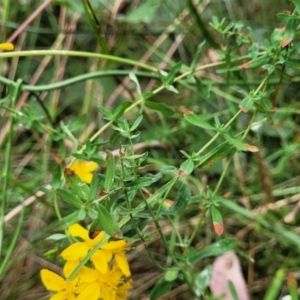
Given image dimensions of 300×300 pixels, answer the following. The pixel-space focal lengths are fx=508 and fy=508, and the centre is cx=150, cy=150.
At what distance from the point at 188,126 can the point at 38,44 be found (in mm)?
544

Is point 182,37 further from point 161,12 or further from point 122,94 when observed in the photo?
point 122,94

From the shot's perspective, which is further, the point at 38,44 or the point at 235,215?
the point at 38,44

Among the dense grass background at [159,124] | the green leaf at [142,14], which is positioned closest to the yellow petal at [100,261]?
the dense grass background at [159,124]

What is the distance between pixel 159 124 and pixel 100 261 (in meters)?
0.55

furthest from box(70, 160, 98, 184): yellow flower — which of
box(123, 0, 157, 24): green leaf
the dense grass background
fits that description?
box(123, 0, 157, 24): green leaf

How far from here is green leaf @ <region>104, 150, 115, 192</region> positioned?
1.69 ft

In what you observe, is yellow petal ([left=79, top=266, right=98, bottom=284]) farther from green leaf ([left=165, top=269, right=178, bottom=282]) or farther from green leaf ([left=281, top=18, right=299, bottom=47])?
green leaf ([left=281, top=18, right=299, bottom=47])

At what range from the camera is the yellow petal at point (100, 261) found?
1.94 ft

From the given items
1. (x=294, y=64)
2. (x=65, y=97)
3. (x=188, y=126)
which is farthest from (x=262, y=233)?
(x=65, y=97)

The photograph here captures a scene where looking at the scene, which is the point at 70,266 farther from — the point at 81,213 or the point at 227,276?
the point at 227,276

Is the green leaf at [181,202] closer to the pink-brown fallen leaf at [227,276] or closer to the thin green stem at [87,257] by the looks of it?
the thin green stem at [87,257]

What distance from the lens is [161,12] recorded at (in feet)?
3.90

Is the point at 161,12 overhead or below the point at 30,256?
overhead

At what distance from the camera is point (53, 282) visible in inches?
24.1
